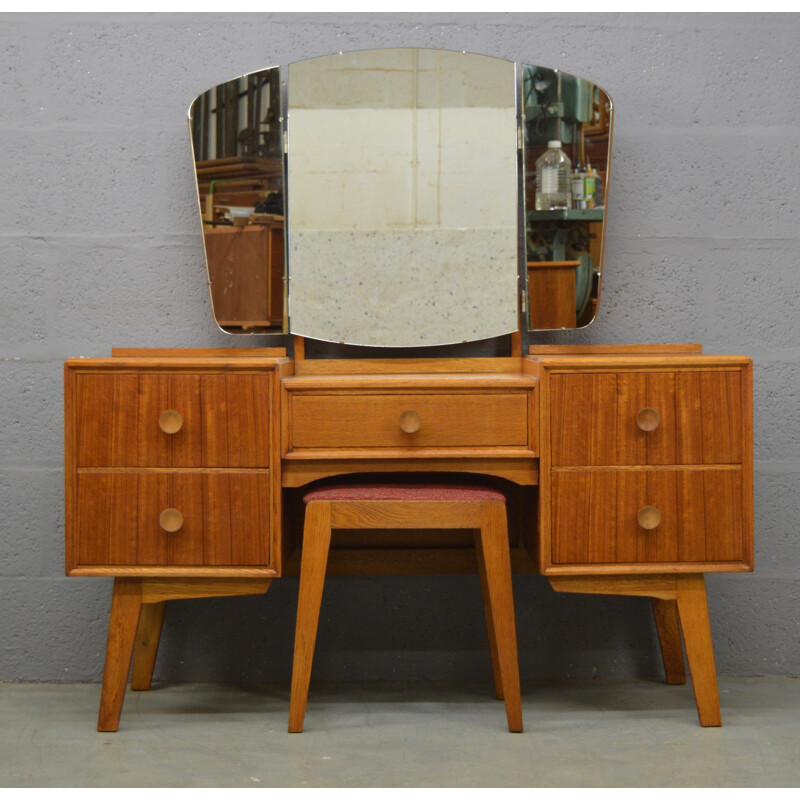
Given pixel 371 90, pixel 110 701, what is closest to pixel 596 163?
pixel 371 90

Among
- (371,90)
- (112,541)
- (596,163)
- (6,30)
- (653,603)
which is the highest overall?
(6,30)

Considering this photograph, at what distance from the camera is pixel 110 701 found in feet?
6.08

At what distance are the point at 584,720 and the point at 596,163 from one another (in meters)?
1.25

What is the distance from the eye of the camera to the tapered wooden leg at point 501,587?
1804mm

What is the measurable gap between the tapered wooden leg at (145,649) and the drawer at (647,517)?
3.15 ft

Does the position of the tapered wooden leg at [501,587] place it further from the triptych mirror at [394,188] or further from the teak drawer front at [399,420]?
the triptych mirror at [394,188]

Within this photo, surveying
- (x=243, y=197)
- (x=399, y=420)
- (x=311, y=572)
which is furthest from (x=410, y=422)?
(x=243, y=197)

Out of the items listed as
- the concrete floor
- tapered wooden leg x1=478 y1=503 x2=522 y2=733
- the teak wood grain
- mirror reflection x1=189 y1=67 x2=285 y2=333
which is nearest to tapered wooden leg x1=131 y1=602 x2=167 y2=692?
the concrete floor

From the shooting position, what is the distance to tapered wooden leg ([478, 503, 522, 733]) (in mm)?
1804

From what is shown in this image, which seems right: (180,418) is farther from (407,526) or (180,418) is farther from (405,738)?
(405,738)

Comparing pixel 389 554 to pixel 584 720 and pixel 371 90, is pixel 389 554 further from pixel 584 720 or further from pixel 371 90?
pixel 371 90

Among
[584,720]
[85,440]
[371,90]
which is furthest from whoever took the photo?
[371,90]

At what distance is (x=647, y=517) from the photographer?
5.90 ft

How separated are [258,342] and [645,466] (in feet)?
3.18
